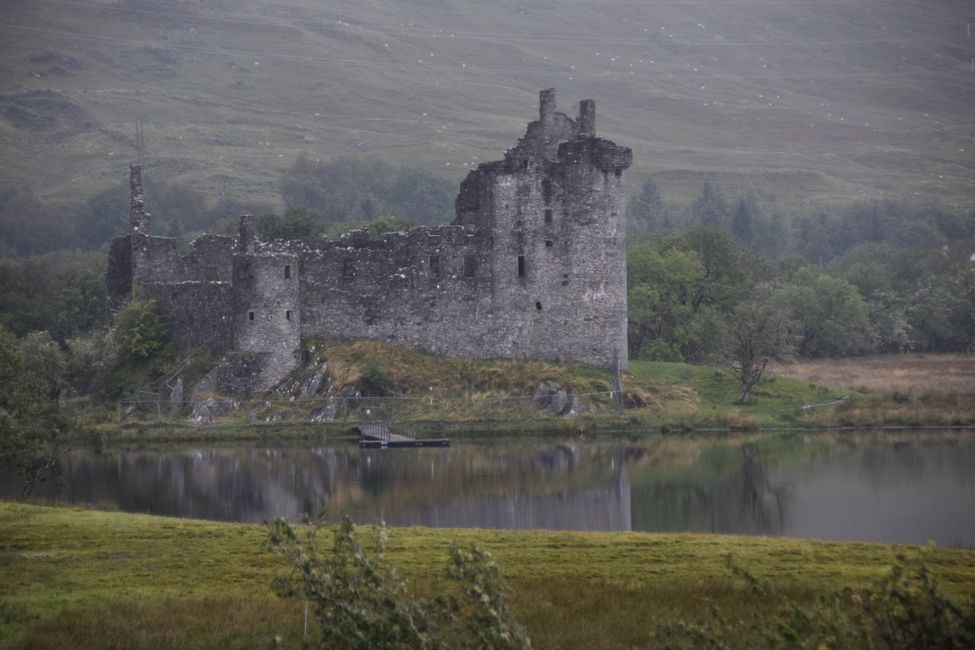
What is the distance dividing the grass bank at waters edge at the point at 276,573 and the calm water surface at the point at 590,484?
4096 mm

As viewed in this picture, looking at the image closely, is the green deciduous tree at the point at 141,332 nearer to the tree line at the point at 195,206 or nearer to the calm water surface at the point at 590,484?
the calm water surface at the point at 590,484

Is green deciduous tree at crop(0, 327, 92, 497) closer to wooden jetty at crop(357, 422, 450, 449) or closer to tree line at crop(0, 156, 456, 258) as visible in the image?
wooden jetty at crop(357, 422, 450, 449)

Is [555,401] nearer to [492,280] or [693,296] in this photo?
[492,280]

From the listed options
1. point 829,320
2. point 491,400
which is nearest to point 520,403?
point 491,400

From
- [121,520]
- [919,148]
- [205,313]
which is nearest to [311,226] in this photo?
[205,313]

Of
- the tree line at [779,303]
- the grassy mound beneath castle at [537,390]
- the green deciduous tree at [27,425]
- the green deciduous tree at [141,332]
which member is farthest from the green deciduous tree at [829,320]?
the green deciduous tree at [27,425]

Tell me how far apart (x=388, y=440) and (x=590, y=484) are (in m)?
10.6

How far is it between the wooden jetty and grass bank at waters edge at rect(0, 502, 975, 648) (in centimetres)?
1603

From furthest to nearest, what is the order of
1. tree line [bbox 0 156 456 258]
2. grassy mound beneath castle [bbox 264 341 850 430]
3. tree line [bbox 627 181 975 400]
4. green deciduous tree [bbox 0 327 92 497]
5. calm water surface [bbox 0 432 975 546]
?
tree line [bbox 0 156 456 258] → tree line [bbox 627 181 975 400] → grassy mound beneath castle [bbox 264 341 850 430] → green deciduous tree [bbox 0 327 92 497] → calm water surface [bbox 0 432 975 546]

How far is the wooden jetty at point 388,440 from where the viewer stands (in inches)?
1829

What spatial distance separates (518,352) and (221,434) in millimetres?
11653

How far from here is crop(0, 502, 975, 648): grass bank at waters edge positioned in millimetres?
21281

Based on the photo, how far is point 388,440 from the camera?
46.9m

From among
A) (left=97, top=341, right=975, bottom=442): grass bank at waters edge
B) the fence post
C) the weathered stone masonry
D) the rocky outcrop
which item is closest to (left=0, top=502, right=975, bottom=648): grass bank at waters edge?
(left=97, top=341, right=975, bottom=442): grass bank at waters edge
